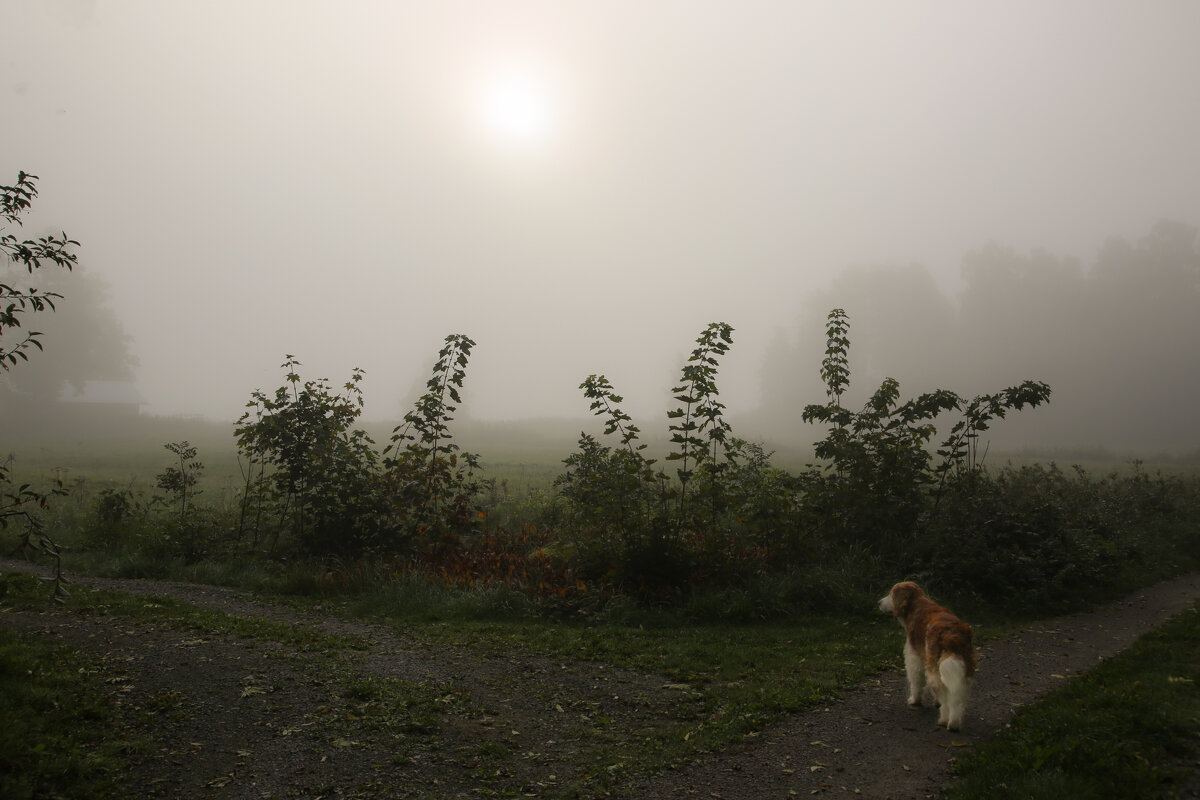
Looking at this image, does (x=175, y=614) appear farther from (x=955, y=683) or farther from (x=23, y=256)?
(x=955, y=683)

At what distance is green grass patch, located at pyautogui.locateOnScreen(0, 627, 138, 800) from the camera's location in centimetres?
446

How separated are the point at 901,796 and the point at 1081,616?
25.2 ft

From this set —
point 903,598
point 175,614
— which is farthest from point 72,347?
point 903,598

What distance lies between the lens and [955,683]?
19.4 feet

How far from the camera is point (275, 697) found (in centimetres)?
653

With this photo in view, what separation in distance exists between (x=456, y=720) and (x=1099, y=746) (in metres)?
5.54

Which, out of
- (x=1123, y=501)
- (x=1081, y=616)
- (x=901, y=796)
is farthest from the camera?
A: (x=1123, y=501)

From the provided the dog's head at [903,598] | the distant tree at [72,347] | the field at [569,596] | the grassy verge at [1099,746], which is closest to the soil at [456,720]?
the field at [569,596]

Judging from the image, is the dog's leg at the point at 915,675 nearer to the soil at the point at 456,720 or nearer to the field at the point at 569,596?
the soil at the point at 456,720

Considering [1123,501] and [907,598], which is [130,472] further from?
[1123,501]

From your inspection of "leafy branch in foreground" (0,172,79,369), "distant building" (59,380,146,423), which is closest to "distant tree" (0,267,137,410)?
"distant building" (59,380,146,423)

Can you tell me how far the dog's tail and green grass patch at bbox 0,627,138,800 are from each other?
21.9ft

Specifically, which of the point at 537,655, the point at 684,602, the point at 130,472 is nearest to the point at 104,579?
the point at 537,655

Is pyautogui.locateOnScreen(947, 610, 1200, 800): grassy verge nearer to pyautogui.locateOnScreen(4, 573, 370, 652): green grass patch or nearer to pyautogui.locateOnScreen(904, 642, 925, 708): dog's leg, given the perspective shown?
pyautogui.locateOnScreen(904, 642, 925, 708): dog's leg
